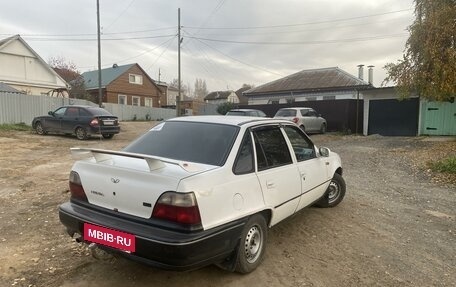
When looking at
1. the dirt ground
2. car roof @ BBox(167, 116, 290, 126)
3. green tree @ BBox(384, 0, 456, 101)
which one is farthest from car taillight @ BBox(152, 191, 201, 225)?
green tree @ BBox(384, 0, 456, 101)

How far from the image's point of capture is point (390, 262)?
3914mm

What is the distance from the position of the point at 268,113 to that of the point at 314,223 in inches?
802

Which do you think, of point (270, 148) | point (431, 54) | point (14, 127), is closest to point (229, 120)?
point (270, 148)

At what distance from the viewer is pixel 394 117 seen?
63.3 feet

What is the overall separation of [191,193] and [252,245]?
1106mm

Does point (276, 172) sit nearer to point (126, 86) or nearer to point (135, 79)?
point (126, 86)

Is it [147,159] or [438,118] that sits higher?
[438,118]

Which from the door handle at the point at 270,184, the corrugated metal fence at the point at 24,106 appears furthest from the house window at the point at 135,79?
the door handle at the point at 270,184

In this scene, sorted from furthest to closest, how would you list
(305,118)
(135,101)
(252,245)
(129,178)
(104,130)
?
(135,101) < (305,118) < (104,130) < (252,245) < (129,178)

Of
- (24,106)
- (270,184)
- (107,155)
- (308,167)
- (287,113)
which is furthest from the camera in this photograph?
(24,106)

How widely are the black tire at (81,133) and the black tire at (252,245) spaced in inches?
548

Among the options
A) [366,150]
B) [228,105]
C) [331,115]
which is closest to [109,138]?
[366,150]

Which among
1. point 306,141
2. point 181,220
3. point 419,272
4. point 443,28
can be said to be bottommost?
point 419,272

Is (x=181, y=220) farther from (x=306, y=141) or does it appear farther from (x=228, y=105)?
(x=228, y=105)
